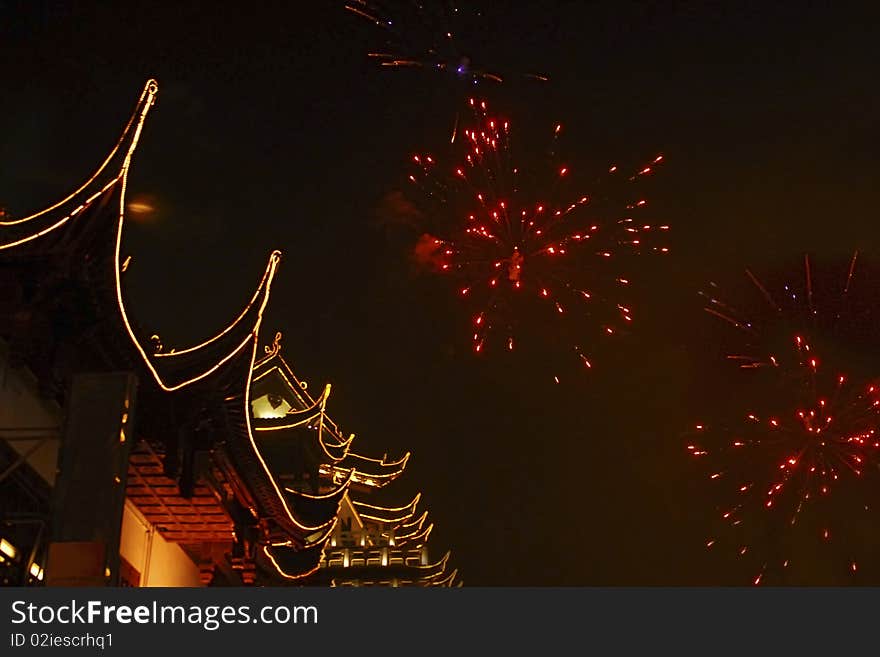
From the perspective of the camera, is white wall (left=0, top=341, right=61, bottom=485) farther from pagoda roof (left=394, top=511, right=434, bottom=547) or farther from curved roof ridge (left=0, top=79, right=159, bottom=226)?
pagoda roof (left=394, top=511, right=434, bottom=547)

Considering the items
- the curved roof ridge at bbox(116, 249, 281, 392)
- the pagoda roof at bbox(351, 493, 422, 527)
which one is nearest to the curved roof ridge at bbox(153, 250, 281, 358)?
the curved roof ridge at bbox(116, 249, 281, 392)

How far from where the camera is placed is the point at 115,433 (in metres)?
14.3

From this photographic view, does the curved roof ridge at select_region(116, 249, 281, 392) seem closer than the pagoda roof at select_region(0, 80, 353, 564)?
No

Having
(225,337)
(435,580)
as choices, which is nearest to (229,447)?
(225,337)

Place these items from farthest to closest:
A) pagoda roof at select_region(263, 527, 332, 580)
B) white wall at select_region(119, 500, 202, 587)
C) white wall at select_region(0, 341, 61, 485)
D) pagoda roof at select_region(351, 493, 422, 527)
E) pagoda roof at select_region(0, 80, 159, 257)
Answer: pagoda roof at select_region(351, 493, 422, 527) < pagoda roof at select_region(263, 527, 332, 580) < white wall at select_region(119, 500, 202, 587) < white wall at select_region(0, 341, 61, 485) < pagoda roof at select_region(0, 80, 159, 257)

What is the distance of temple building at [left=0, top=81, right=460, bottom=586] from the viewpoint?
13.3 meters

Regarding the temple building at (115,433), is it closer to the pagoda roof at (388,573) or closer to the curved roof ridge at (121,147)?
the curved roof ridge at (121,147)

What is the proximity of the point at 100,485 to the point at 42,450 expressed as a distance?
336 centimetres

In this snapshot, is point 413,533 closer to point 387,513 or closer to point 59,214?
point 387,513

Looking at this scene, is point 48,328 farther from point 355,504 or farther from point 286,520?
point 355,504

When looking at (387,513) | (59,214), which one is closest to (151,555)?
(59,214)

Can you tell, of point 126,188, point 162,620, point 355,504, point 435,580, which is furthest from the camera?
point 435,580

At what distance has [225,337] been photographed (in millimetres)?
17438

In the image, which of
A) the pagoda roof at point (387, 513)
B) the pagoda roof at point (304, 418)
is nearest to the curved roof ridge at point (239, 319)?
the pagoda roof at point (304, 418)
